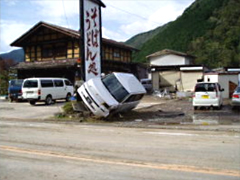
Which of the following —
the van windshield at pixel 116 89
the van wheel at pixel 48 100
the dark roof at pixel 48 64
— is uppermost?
the dark roof at pixel 48 64

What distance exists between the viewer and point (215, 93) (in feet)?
57.8

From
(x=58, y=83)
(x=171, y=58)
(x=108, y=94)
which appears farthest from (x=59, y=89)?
(x=171, y=58)

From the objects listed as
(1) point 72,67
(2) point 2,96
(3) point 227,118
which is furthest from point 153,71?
(3) point 227,118

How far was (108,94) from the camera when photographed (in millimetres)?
13625

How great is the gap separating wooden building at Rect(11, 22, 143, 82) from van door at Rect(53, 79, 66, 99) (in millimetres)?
7116

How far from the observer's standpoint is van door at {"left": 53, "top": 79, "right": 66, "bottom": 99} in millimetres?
24453

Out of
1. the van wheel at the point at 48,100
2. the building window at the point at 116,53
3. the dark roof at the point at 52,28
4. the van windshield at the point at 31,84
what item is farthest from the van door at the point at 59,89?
the building window at the point at 116,53

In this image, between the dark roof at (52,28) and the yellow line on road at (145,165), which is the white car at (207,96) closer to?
the yellow line on road at (145,165)

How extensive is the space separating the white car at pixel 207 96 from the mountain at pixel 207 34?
4889 centimetres

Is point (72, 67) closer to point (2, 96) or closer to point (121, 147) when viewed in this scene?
point (2, 96)

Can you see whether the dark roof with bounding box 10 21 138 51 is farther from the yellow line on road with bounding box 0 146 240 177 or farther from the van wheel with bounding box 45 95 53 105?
the yellow line on road with bounding box 0 146 240 177

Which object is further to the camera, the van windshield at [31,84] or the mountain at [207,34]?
the mountain at [207,34]

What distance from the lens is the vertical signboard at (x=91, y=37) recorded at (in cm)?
1677

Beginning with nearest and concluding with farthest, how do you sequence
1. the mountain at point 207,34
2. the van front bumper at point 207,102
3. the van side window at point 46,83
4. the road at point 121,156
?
the road at point 121,156
the van front bumper at point 207,102
the van side window at point 46,83
the mountain at point 207,34
